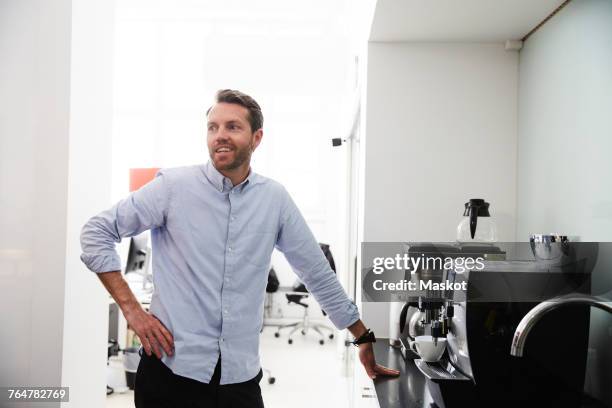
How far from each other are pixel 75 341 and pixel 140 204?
98 cm

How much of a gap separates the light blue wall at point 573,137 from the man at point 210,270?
729mm

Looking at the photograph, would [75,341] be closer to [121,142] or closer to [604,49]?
[604,49]

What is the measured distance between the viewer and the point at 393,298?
1.87 m

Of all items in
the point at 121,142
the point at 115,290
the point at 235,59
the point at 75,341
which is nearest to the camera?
the point at 115,290

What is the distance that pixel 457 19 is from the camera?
175cm

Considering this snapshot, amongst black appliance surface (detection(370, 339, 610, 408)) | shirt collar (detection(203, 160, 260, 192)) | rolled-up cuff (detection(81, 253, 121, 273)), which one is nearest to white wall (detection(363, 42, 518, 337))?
black appliance surface (detection(370, 339, 610, 408))

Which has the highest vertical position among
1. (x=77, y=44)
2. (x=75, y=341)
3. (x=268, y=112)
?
(x=268, y=112)

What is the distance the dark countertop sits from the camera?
1191 millimetres

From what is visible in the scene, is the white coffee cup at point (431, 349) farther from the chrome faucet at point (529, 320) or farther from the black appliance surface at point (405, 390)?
the chrome faucet at point (529, 320)

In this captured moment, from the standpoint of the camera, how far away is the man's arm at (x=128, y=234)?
133 centimetres

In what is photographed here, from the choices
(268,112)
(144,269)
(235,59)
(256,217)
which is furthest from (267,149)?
(256,217)

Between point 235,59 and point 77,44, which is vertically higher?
point 235,59

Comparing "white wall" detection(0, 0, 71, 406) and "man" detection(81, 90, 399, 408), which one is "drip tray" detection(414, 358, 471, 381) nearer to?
"man" detection(81, 90, 399, 408)
